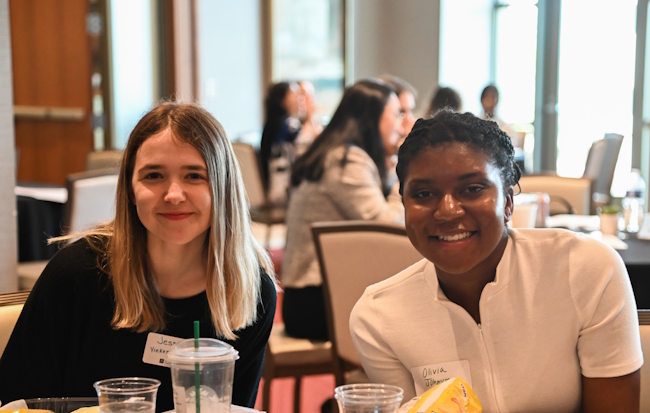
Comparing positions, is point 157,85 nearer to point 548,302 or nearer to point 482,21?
point 482,21

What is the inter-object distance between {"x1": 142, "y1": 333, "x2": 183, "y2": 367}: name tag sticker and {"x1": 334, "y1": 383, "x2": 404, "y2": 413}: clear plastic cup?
0.69 metres

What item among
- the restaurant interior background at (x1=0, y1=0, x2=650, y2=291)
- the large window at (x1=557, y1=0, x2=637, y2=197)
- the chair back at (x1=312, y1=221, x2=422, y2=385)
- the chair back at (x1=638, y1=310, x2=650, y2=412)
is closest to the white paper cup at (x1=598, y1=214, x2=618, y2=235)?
the chair back at (x1=312, y1=221, x2=422, y2=385)

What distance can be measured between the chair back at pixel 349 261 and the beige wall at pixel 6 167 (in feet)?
3.84

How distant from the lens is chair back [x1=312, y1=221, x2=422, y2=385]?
2.57 metres

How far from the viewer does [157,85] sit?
7.86 metres

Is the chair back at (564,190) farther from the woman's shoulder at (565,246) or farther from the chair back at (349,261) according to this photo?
the woman's shoulder at (565,246)

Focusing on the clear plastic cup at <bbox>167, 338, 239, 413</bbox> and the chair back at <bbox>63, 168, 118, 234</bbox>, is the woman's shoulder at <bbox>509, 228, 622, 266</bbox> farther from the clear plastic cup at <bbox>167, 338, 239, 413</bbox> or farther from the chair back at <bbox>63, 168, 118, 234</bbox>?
the chair back at <bbox>63, 168, 118, 234</bbox>

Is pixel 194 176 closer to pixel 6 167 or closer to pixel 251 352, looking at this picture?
pixel 251 352

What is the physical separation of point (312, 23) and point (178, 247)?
8.17 metres

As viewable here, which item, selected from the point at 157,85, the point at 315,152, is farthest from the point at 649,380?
the point at 157,85

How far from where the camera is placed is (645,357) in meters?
1.65

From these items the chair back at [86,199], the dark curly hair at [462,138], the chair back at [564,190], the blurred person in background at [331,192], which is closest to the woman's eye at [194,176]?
the dark curly hair at [462,138]

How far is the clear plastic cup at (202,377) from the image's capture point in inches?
46.4

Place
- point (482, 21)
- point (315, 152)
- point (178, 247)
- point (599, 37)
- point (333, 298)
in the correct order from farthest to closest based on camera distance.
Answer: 1. point (482, 21)
2. point (599, 37)
3. point (315, 152)
4. point (333, 298)
5. point (178, 247)
